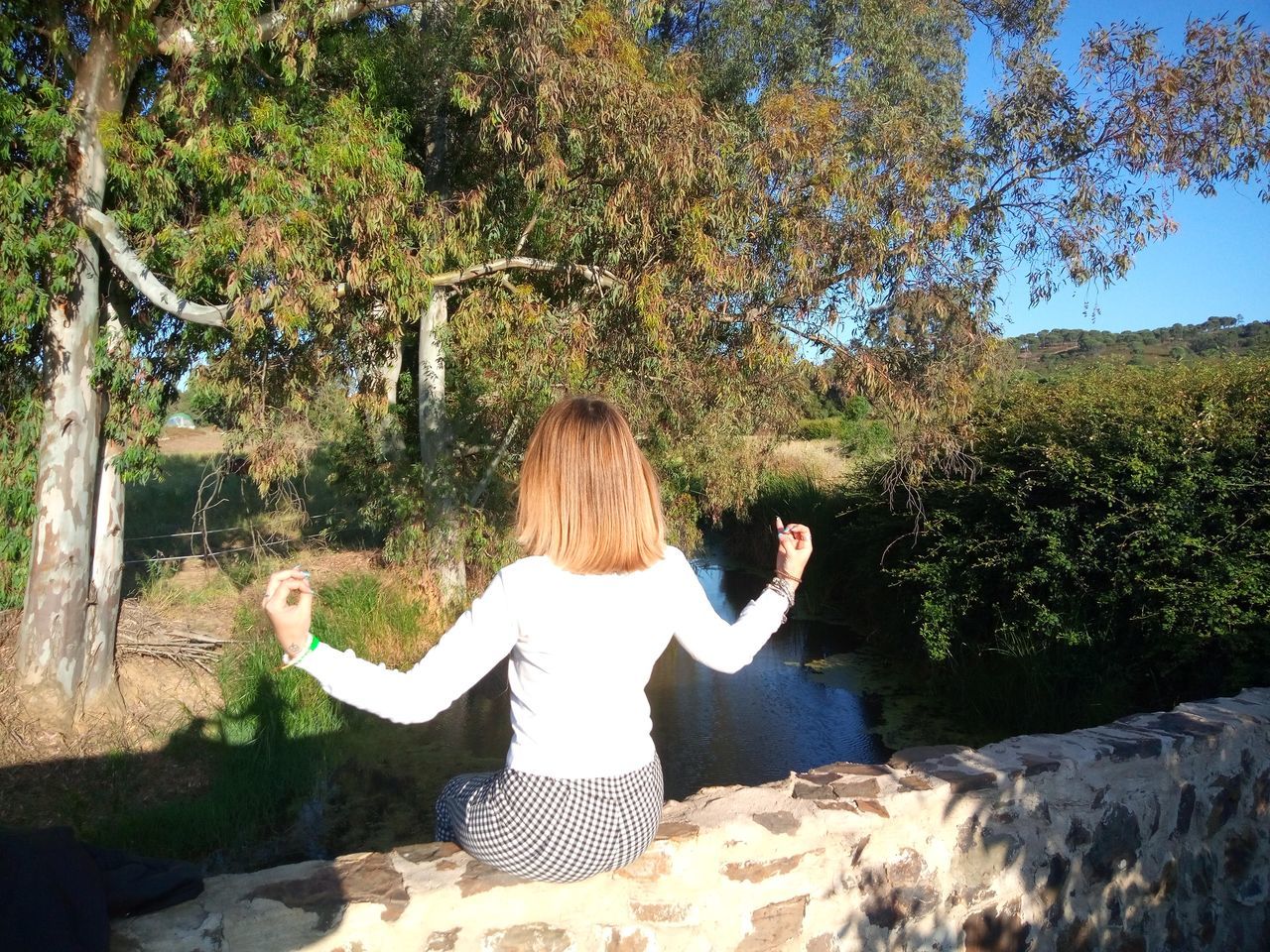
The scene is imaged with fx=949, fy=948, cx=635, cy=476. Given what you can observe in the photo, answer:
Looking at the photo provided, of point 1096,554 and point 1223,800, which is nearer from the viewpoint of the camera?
point 1223,800

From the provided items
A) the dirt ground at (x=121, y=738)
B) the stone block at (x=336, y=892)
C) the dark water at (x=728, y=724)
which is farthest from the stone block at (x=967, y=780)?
the dirt ground at (x=121, y=738)

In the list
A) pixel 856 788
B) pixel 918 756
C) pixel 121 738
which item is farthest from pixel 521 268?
pixel 856 788

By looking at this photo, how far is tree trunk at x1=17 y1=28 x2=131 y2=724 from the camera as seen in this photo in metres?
Answer: 6.58

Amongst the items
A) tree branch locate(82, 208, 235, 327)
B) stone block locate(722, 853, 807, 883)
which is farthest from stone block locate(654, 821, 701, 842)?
tree branch locate(82, 208, 235, 327)

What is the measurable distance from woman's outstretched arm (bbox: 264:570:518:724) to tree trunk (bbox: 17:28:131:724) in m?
5.74

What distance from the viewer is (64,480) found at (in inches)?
261

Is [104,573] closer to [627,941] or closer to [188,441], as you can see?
[627,941]

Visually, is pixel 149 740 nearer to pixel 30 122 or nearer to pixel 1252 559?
pixel 30 122

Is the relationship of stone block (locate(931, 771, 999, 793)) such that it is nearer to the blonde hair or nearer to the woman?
the woman

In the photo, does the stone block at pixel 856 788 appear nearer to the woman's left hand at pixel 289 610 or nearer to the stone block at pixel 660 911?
the stone block at pixel 660 911

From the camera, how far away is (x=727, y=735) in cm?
827

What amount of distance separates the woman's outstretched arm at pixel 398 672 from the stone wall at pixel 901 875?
0.52 m

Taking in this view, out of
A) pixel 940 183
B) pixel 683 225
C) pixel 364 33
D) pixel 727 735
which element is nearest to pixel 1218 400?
pixel 940 183

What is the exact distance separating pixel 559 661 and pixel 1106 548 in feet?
20.7
